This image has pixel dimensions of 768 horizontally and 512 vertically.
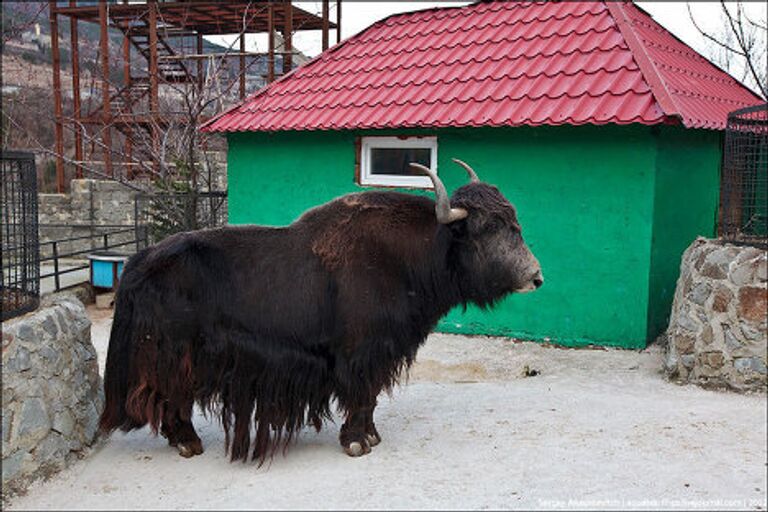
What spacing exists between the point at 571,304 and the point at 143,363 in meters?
4.57

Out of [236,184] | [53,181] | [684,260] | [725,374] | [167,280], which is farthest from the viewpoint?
[53,181]

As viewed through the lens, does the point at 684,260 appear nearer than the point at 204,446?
No

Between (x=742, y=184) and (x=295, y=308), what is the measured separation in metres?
4.43

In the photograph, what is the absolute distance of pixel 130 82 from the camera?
16.2 meters

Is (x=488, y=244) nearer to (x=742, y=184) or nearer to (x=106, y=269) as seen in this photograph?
(x=742, y=184)

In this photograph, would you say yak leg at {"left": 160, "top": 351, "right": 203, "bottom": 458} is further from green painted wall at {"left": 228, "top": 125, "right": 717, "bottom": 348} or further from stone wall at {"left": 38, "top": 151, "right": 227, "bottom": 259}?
stone wall at {"left": 38, "top": 151, "right": 227, "bottom": 259}

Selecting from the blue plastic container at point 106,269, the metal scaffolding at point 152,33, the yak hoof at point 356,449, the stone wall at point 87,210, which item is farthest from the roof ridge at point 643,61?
the stone wall at point 87,210

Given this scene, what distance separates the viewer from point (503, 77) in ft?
26.5

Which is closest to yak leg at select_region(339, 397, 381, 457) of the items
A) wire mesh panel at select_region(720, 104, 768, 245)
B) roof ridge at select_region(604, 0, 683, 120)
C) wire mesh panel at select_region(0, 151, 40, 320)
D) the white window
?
wire mesh panel at select_region(0, 151, 40, 320)

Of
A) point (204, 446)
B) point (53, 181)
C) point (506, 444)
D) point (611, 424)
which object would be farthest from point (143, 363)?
point (53, 181)

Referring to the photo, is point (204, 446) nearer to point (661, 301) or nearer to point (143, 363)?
point (143, 363)

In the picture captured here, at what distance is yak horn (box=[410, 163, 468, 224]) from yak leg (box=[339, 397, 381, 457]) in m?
1.20

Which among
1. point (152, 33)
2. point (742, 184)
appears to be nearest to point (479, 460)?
point (742, 184)

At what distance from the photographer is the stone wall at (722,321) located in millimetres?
5574
